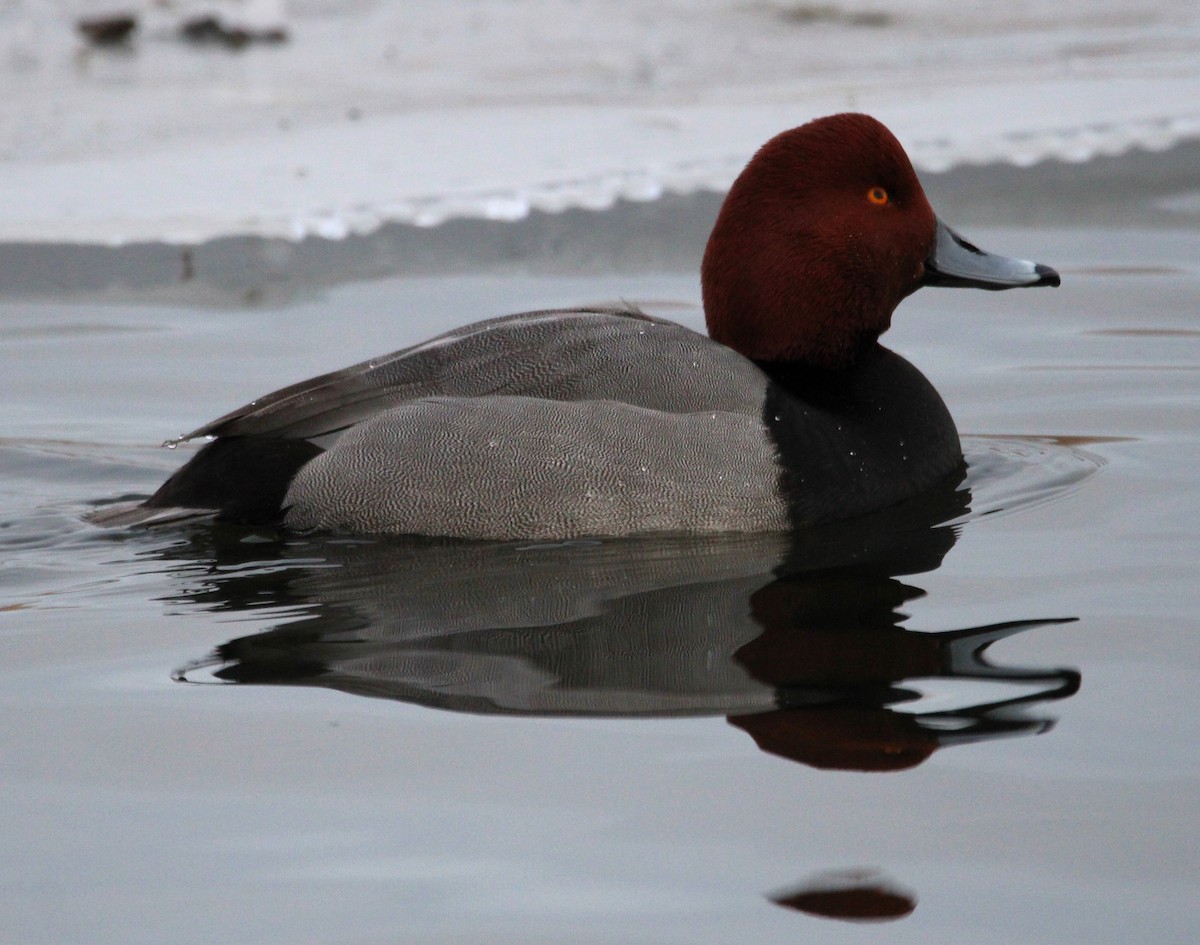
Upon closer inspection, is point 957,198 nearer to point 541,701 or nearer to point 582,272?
point 582,272

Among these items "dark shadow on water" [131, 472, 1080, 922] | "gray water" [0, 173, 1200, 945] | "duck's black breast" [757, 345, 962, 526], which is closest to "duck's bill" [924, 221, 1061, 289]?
"duck's black breast" [757, 345, 962, 526]

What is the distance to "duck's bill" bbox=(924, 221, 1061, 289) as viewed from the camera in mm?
5055

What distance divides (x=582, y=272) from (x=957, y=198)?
1.85 meters

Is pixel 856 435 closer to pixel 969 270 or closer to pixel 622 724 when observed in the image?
pixel 969 270

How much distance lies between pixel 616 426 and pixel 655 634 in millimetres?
891

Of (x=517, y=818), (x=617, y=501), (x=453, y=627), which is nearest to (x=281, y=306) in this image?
(x=617, y=501)

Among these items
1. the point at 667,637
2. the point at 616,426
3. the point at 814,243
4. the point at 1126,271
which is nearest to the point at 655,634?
the point at 667,637

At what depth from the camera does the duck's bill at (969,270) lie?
5.05 meters

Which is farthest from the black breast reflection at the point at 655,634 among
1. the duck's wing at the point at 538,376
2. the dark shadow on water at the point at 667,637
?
the duck's wing at the point at 538,376

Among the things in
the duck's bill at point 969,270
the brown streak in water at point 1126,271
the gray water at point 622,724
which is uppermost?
the brown streak in water at point 1126,271

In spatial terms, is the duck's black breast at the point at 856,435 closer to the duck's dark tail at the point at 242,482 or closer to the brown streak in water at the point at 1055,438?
the brown streak in water at the point at 1055,438

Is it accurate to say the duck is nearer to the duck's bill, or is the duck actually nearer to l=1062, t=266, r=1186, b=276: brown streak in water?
the duck's bill

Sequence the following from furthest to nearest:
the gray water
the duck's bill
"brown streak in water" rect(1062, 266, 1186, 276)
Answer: "brown streak in water" rect(1062, 266, 1186, 276) < the duck's bill < the gray water

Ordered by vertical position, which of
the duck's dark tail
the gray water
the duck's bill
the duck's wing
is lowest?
the gray water
